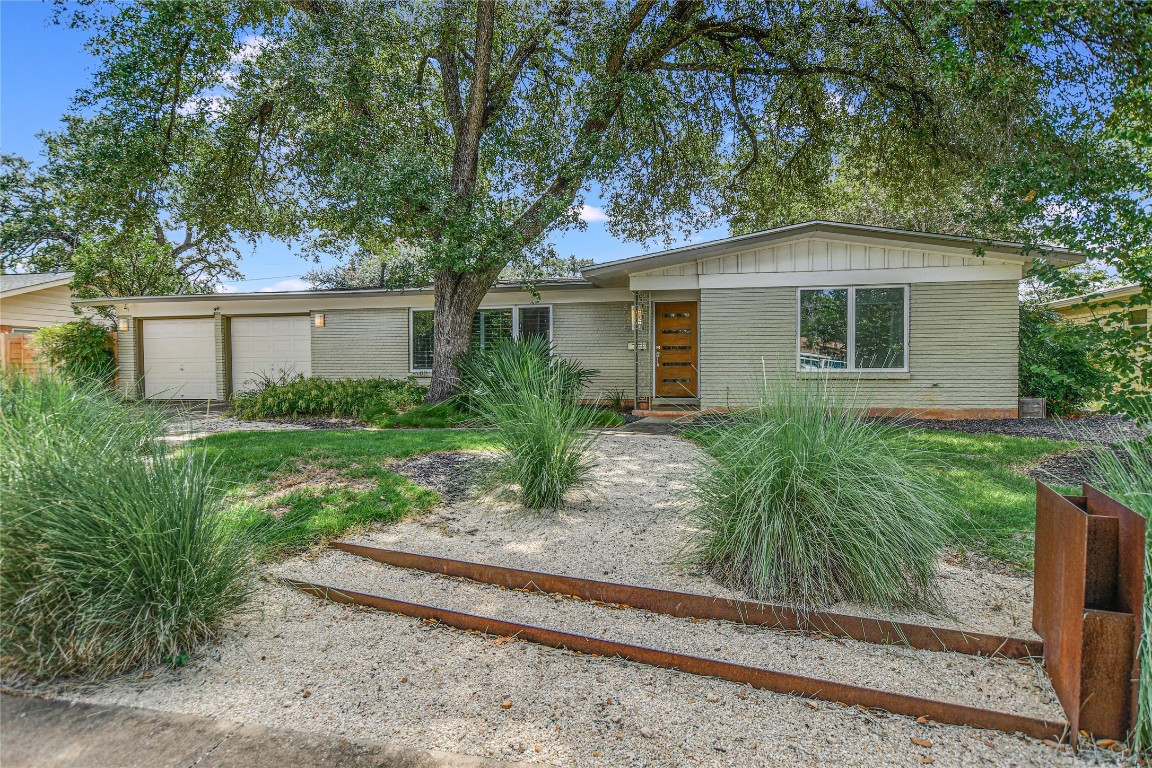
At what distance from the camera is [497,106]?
10.1m

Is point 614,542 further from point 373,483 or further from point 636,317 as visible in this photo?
point 636,317

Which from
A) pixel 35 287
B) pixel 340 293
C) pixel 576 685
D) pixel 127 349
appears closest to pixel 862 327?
pixel 576 685

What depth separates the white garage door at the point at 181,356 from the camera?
14750 millimetres

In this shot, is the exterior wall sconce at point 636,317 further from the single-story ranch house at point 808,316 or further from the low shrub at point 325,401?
the low shrub at point 325,401

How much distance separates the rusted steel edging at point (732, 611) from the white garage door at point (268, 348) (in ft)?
39.3

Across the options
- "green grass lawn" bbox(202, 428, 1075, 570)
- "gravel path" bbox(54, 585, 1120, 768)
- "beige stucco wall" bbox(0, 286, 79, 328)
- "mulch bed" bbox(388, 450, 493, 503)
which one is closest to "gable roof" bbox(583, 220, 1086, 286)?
"green grass lawn" bbox(202, 428, 1075, 570)

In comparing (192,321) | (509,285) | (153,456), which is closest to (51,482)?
(153,456)

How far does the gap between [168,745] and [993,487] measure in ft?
19.0

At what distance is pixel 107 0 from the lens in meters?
7.65

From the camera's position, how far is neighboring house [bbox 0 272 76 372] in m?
14.0

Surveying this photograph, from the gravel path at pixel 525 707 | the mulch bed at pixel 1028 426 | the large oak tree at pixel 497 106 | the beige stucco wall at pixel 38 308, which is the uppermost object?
the large oak tree at pixel 497 106

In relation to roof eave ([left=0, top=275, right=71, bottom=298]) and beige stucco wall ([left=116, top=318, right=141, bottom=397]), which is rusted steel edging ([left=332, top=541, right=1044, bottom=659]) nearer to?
beige stucco wall ([left=116, top=318, right=141, bottom=397])

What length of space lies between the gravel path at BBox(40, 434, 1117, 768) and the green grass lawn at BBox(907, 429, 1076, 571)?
0.49m

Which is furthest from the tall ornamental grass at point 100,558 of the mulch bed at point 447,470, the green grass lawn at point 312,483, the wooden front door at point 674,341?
the wooden front door at point 674,341
